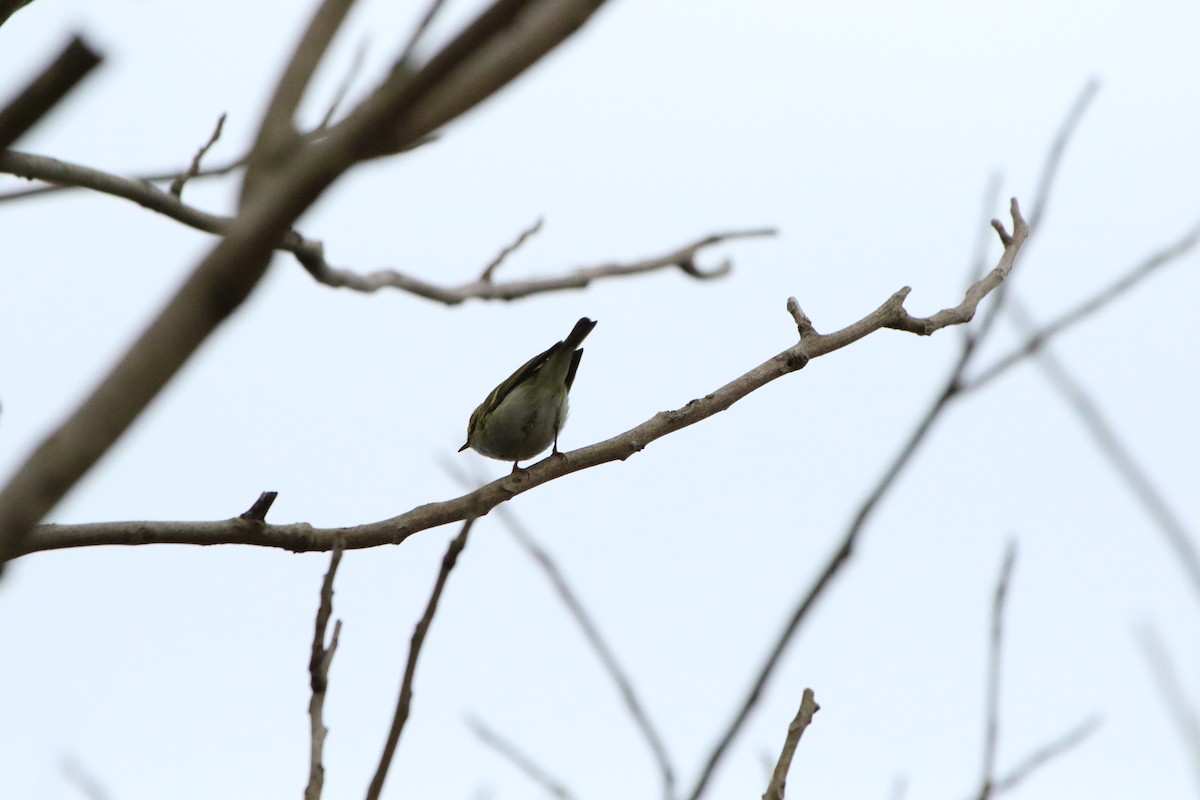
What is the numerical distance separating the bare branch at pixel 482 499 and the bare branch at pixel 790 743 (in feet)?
3.00

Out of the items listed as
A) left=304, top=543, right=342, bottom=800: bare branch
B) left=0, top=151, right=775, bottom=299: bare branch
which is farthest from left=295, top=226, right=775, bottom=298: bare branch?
left=304, top=543, right=342, bottom=800: bare branch

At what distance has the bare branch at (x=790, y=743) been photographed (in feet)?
6.36

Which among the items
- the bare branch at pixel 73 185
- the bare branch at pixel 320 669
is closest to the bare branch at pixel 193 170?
the bare branch at pixel 73 185

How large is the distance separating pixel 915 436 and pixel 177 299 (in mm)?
1306

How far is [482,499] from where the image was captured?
138 inches

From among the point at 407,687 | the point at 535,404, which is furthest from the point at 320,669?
the point at 535,404

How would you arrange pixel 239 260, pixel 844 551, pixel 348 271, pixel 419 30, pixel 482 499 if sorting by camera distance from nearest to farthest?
pixel 239 260
pixel 419 30
pixel 844 551
pixel 482 499
pixel 348 271

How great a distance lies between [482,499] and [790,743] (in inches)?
63.2

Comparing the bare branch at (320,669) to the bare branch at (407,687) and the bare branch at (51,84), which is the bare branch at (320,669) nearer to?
the bare branch at (407,687)

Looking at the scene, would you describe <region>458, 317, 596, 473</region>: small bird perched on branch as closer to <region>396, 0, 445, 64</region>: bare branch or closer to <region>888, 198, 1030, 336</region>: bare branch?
<region>888, 198, 1030, 336</region>: bare branch

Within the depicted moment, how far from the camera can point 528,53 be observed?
0.87 metres

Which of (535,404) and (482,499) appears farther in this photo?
(535,404)

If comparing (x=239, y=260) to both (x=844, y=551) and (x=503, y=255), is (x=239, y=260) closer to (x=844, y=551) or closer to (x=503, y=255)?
(x=844, y=551)

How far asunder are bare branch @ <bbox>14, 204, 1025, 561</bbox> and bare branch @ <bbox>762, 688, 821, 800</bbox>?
916mm
